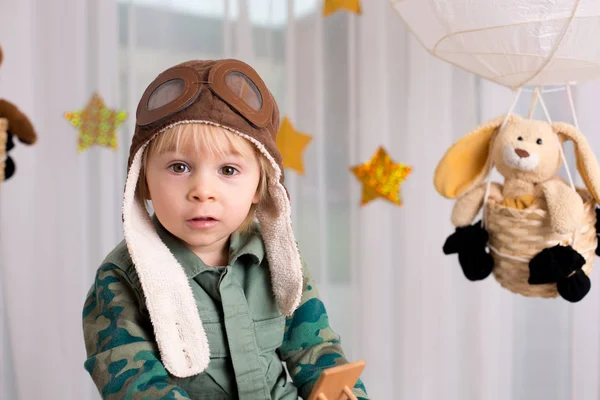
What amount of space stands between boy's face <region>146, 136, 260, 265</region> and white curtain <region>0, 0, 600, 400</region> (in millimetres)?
884

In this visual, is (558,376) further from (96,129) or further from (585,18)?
(96,129)

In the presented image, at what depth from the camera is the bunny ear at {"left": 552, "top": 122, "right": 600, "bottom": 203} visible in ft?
4.23

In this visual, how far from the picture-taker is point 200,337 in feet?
3.24

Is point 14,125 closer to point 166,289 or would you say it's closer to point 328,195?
point 166,289

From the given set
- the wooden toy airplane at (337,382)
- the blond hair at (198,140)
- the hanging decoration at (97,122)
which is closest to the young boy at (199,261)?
the blond hair at (198,140)

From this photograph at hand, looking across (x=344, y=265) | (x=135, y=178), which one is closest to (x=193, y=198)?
(x=135, y=178)

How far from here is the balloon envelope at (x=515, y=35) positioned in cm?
115

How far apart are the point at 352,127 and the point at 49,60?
80cm

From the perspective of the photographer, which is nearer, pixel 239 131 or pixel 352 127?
pixel 239 131

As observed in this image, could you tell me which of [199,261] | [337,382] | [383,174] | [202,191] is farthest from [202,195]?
[383,174]

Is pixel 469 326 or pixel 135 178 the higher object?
pixel 135 178

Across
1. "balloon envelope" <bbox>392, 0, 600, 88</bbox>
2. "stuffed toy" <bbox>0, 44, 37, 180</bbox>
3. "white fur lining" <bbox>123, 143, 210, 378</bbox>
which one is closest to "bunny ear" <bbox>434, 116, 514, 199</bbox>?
"balloon envelope" <bbox>392, 0, 600, 88</bbox>

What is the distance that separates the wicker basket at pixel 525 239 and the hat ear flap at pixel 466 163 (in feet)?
0.25

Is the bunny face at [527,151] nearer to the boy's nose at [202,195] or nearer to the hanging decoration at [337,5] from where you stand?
the boy's nose at [202,195]
